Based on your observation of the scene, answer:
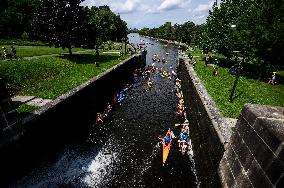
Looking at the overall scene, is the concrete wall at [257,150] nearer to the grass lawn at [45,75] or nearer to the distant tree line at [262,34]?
the grass lawn at [45,75]

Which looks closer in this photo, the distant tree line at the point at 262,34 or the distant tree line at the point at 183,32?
the distant tree line at the point at 262,34

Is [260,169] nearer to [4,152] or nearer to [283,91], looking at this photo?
[4,152]

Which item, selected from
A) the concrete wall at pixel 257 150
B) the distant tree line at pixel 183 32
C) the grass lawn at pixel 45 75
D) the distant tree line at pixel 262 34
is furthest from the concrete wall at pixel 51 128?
the distant tree line at pixel 183 32

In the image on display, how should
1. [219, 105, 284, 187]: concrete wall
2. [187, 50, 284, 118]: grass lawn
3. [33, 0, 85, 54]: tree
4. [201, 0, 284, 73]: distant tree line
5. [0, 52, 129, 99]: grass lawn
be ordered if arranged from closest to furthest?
[219, 105, 284, 187]: concrete wall → [187, 50, 284, 118]: grass lawn → [0, 52, 129, 99]: grass lawn → [201, 0, 284, 73]: distant tree line → [33, 0, 85, 54]: tree

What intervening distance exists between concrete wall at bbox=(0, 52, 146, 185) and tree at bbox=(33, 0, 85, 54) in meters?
9.02

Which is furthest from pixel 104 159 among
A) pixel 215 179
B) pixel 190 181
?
pixel 215 179

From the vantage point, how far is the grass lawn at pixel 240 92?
21656 mm

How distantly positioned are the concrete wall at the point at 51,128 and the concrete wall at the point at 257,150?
441 inches

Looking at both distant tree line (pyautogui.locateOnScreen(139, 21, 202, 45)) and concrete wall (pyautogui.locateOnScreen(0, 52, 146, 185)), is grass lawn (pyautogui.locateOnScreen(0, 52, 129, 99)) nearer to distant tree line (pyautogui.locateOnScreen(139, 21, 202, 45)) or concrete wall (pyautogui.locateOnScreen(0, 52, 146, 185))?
concrete wall (pyautogui.locateOnScreen(0, 52, 146, 185))

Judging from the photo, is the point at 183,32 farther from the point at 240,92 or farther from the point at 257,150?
the point at 257,150

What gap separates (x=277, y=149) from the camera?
6723 millimetres

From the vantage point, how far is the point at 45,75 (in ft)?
91.8

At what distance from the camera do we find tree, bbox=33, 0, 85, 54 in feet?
115

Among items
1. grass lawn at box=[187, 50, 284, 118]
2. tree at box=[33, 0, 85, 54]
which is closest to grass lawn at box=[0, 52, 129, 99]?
tree at box=[33, 0, 85, 54]
